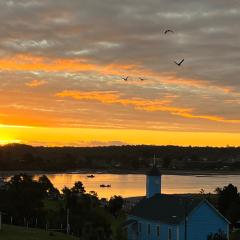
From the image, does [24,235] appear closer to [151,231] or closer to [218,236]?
Answer: [151,231]

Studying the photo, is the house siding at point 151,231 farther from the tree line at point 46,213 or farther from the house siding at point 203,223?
the tree line at point 46,213

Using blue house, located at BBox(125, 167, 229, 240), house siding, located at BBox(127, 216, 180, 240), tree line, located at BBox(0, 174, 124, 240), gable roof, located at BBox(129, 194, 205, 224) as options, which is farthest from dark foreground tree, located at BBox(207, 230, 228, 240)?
tree line, located at BBox(0, 174, 124, 240)

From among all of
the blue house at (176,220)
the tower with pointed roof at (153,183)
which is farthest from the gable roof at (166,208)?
the tower with pointed roof at (153,183)

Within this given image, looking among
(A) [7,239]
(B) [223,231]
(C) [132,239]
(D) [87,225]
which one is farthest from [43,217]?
(B) [223,231]

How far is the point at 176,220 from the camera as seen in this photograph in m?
48.3

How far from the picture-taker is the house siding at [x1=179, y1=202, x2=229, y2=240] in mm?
48469

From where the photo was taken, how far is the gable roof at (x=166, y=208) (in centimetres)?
4869

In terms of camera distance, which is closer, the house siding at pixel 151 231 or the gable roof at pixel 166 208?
the house siding at pixel 151 231

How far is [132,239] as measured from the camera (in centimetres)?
5431

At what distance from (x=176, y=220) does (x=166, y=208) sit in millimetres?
3243

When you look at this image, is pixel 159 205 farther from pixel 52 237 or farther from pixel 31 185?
pixel 31 185

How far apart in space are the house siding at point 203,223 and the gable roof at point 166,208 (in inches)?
24.3

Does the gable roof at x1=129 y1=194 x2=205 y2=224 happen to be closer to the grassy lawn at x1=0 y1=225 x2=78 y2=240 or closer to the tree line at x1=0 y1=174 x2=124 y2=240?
the tree line at x1=0 y1=174 x2=124 y2=240

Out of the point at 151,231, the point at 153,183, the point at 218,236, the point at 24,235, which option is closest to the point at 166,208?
the point at 151,231
